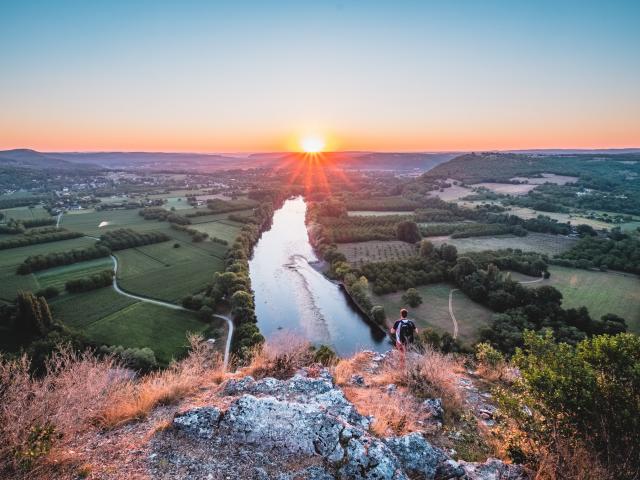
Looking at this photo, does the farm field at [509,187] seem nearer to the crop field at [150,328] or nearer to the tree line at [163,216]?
the tree line at [163,216]

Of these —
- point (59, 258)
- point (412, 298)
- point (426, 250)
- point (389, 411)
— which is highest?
point (389, 411)

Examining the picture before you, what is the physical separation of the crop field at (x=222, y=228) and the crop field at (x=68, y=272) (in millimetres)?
26121

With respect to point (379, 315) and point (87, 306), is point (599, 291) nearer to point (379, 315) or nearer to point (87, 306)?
point (379, 315)

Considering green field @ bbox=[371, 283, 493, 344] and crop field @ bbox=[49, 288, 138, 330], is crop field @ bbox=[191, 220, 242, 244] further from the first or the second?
green field @ bbox=[371, 283, 493, 344]

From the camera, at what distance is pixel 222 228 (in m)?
98.2

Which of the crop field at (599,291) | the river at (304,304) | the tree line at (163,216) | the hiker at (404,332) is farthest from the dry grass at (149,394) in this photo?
the tree line at (163,216)

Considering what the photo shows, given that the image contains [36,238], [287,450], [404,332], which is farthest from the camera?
[36,238]

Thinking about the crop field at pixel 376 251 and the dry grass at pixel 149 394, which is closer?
the dry grass at pixel 149 394

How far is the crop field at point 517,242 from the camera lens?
79.3 metres

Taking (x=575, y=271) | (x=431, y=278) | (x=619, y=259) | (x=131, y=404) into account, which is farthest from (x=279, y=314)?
(x=619, y=259)

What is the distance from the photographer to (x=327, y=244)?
79.0 metres

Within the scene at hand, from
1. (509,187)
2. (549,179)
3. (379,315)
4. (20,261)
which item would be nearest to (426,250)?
(379,315)

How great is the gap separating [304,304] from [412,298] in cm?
1602

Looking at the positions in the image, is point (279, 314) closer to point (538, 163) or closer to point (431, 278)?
point (431, 278)
